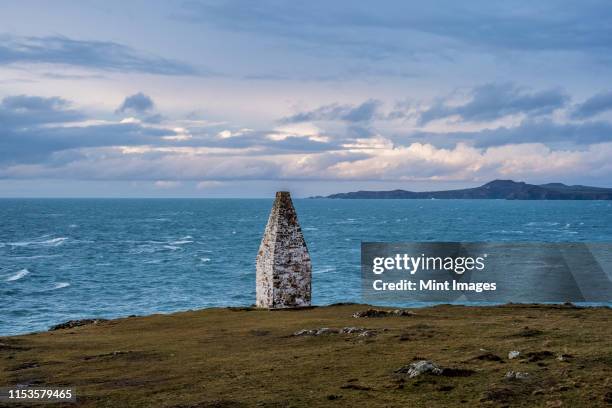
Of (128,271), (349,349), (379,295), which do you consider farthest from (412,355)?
(128,271)

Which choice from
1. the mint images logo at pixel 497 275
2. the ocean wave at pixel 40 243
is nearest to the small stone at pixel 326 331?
the mint images logo at pixel 497 275

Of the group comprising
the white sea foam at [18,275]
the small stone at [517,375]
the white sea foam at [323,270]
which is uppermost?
the small stone at [517,375]

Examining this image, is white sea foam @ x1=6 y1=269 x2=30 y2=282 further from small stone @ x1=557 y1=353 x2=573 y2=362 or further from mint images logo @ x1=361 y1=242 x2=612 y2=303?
small stone @ x1=557 y1=353 x2=573 y2=362

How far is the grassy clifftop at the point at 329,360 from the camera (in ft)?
56.1

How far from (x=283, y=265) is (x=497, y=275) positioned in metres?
45.7

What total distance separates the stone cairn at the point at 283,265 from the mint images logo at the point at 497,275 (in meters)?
17.6

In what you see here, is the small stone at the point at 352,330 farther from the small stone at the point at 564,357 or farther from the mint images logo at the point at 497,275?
the mint images logo at the point at 497,275

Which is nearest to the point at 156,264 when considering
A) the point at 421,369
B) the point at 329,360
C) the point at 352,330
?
the point at 352,330

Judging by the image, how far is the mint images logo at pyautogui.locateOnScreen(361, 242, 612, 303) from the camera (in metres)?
63.7

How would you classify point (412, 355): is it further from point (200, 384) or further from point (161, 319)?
point (161, 319)

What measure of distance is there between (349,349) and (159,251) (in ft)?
284

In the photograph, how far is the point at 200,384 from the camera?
1900 cm

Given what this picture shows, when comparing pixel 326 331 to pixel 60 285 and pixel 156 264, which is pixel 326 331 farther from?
pixel 156 264

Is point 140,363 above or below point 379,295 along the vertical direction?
above
